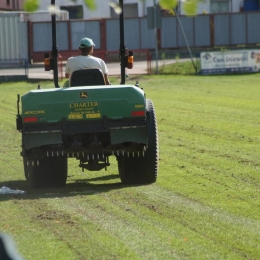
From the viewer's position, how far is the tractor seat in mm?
10426

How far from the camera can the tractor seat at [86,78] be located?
10.4m

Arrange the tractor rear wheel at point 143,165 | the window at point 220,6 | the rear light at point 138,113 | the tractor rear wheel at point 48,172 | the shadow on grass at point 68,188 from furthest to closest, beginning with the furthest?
the window at point 220,6, the tractor rear wheel at point 48,172, the tractor rear wheel at point 143,165, the shadow on grass at point 68,188, the rear light at point 138,113

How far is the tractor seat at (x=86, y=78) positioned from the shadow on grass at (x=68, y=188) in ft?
4.35

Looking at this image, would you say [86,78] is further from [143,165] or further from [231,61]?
[231,61]

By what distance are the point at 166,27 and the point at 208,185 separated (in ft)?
124

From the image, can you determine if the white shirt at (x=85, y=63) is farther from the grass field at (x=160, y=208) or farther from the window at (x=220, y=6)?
the window at (x=220, y=6)

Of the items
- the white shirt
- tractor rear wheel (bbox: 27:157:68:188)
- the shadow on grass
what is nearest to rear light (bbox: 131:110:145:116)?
the white shirt

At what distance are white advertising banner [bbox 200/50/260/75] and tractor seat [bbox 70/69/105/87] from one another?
24954 mm

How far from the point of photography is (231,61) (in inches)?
1388

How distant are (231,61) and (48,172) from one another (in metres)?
25.4

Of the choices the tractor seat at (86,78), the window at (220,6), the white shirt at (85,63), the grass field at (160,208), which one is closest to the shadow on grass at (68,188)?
the grass field at (160,208)

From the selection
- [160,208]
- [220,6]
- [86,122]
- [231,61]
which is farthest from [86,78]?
[220,6]

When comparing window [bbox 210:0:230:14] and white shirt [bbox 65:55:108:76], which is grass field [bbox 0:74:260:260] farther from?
window [bbox 210:0:230:14]

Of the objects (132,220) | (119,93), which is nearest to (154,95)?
(119,93)
